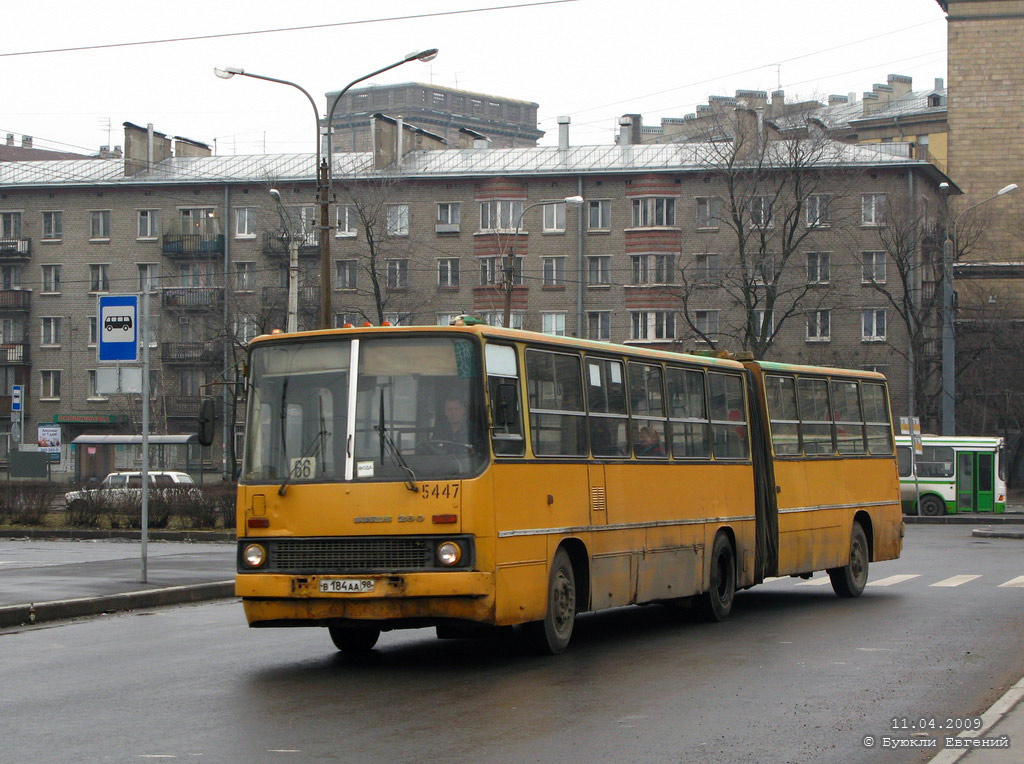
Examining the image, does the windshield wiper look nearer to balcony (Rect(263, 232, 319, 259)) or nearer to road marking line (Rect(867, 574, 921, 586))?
road marking line (Rect(867, 574, 921, 586))

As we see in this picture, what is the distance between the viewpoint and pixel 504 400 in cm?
1108

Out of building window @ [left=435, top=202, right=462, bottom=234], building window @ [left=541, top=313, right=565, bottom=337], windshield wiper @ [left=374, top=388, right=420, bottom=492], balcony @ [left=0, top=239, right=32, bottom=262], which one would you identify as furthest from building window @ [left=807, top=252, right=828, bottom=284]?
windshield wiper @ [left=374, top=388, right=420, bottom=492]

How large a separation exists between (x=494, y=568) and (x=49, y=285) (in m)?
67.1

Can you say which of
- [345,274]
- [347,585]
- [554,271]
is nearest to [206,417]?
[347,585]

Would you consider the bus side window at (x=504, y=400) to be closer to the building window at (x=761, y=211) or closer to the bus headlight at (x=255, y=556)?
the bus headlight at (x=255, y=556)

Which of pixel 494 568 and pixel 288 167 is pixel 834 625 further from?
pixel 288 167

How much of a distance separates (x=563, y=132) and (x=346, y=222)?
11.3 meters

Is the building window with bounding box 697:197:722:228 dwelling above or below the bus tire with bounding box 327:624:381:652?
above

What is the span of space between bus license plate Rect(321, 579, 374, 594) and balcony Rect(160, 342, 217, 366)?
60.4 metres

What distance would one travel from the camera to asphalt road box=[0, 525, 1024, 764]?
315 inches

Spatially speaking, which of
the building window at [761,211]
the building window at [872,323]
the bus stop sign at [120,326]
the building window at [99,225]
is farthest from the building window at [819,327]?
the bus stop sign at [120,326]

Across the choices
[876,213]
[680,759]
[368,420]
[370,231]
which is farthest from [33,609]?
[876,213]

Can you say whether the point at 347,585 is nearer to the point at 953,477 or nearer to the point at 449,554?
the point at 449,554

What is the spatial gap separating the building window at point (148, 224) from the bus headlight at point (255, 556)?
63.6 m
